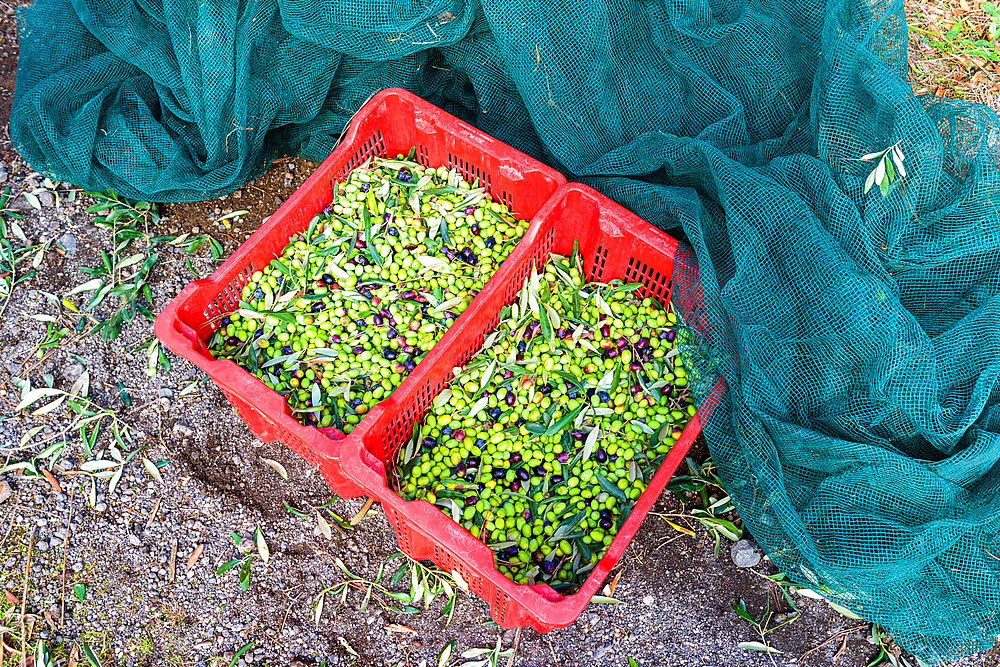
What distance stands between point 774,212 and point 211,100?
2.02 metres

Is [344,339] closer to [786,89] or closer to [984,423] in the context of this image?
[786,89]

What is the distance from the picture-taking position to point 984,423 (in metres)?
2.12

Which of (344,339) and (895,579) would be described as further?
(344,339)

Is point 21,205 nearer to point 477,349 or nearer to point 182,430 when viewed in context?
point 182,430

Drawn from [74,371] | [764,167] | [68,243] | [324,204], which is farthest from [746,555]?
[68,243]

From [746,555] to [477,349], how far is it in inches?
47.4

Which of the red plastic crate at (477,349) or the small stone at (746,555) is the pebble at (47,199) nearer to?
the red plastic crate at (477,349)

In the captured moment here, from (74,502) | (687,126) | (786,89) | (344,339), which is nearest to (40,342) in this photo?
(74,502)

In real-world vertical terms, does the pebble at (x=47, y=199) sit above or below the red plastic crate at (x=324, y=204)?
below

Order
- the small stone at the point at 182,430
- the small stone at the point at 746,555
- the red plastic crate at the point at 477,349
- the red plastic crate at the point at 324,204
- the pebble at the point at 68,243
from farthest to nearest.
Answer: the pebble at the point at 68,243, the small stone at the point at 182,430, the small stone at the point at 746,555, the red plastic crate at the point at 324,204, the red plastic crate at the point at 477,349

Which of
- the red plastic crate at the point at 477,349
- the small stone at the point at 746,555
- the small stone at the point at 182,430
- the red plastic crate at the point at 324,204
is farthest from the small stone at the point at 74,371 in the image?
the small stone at the point at 746,555

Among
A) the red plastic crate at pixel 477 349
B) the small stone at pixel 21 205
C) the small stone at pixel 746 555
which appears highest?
the red plastic crate at pixel 477 349

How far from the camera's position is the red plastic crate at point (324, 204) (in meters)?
2.24

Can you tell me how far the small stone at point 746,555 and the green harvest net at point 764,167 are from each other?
0.85 feet
